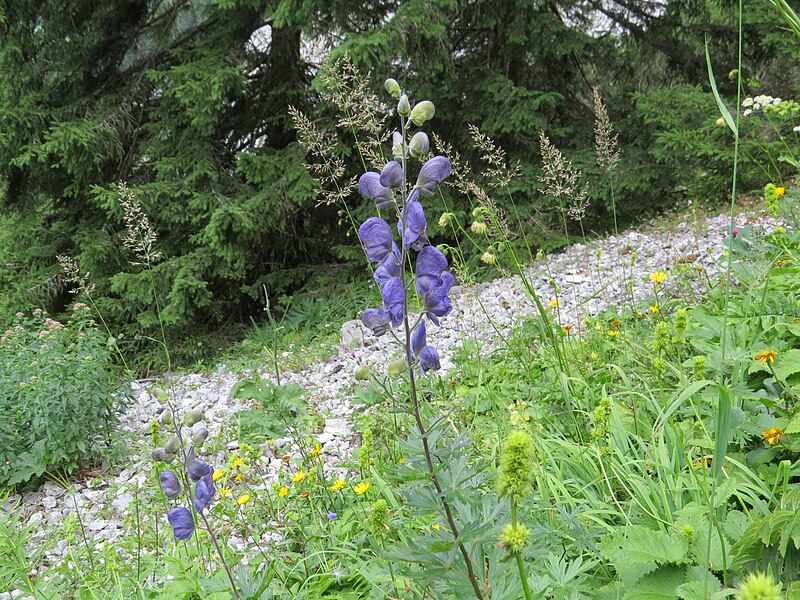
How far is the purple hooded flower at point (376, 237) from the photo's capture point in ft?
4.32

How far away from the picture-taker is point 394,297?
1284 millimetres

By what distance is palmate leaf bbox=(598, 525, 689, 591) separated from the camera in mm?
1239

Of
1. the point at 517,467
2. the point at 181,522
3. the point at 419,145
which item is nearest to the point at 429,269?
the point at 419,145

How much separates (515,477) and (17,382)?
4.07 metres

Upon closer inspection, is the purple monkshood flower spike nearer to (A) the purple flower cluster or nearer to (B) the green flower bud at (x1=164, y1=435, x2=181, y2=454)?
(A) the purple flower cluster

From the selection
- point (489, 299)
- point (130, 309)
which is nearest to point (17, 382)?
point (130, 309)

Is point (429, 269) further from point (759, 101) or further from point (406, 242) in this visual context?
point (759, 101)

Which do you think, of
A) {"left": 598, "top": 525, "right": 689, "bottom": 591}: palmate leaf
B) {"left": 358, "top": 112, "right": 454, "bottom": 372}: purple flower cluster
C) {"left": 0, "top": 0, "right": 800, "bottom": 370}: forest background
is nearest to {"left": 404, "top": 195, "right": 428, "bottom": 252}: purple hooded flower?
{"left": 358, "top": 112, "right": 454, "bottom": 372}: purple flower cluster

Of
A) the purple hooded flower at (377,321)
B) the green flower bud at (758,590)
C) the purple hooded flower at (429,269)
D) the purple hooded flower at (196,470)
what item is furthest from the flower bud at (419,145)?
A: the purple hooded flower at (196,470)

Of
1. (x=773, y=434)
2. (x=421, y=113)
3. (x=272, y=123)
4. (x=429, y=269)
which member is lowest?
(x=773, y=434)

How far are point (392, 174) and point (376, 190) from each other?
0.21ft

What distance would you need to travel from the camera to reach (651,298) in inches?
137

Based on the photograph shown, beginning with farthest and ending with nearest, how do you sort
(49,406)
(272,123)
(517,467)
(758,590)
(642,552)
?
(272,123)
(49,406)
(642,552)
(517,467)
(758,590)

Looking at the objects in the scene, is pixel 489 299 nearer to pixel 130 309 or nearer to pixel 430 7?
pixel 430 7
